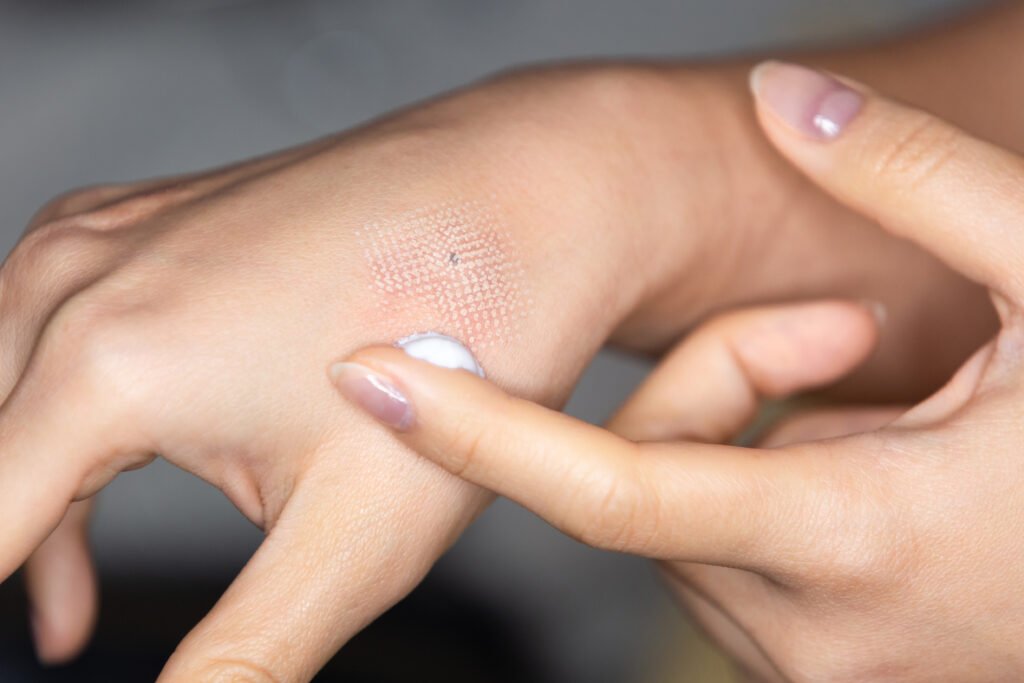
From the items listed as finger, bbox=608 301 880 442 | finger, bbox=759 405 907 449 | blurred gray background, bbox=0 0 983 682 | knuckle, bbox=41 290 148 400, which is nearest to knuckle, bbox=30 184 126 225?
knuckle, bbox=41 290 148 400

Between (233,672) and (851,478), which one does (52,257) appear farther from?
(851,478)

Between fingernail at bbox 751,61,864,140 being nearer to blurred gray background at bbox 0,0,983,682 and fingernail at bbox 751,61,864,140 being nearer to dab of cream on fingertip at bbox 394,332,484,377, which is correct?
dab of cream on fingertip at bbox 394,332,484,377

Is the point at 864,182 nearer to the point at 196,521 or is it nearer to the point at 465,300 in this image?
the point at 465,300

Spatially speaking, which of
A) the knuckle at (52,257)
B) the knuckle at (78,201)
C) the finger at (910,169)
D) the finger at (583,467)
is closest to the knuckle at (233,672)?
the finger at (583,467)

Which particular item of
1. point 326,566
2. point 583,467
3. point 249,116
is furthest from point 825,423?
point 249,116

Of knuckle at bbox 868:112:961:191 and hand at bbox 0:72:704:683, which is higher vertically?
knuckle at bbox 868:112:961:191

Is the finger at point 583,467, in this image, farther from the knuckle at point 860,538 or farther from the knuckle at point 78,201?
the knuckle at point 78,201
